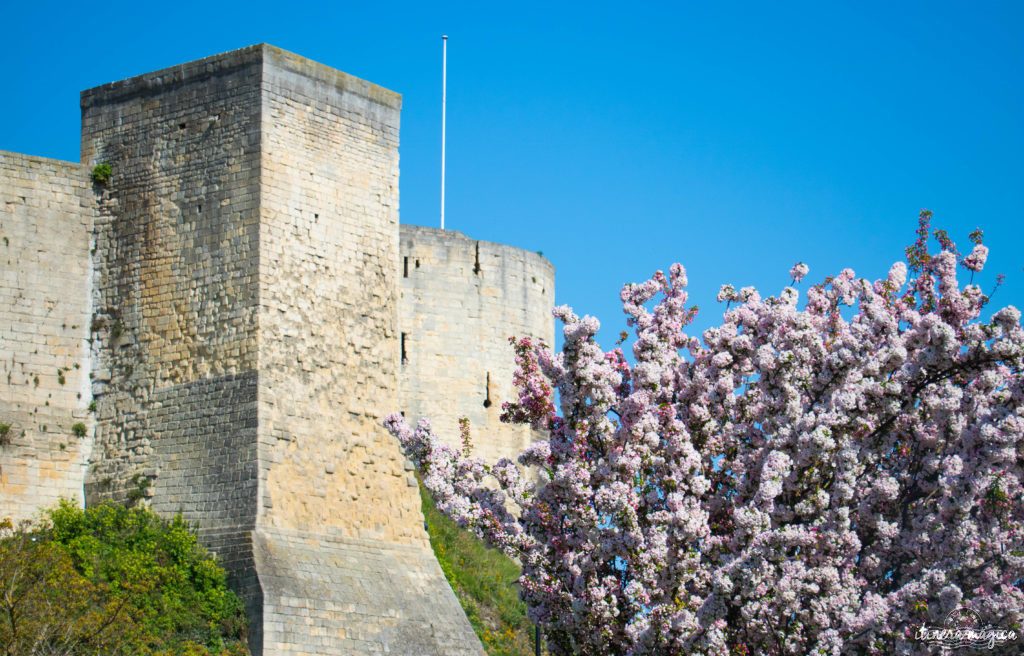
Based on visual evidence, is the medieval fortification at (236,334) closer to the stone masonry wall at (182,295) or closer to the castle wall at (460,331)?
the stone masonry wall at (182,295)

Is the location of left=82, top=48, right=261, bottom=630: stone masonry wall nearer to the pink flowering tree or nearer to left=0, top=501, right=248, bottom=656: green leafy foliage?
left=0, top=501, right=248, bottom=656: green leafy foliage

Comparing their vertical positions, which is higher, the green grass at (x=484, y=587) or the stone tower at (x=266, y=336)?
the stone tower at (x=266, y=336)

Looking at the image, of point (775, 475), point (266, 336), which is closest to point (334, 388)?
point (266, 336)

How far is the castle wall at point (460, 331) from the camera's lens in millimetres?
30922

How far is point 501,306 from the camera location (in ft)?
106

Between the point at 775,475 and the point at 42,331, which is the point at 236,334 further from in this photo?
the point at 775,475

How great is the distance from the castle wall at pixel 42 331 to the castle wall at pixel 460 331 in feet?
32.8

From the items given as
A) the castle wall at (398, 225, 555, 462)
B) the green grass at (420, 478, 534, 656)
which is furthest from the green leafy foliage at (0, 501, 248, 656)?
the castle wall at (398, 225, 555, 462)

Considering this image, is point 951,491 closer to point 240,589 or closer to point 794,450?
point 794,450

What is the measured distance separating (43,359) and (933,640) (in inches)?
500

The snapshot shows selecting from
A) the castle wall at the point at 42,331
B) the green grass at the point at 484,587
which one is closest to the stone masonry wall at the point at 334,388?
the castle wall at the point at 42,331

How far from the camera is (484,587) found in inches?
1011

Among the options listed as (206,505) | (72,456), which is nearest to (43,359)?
(72,456)

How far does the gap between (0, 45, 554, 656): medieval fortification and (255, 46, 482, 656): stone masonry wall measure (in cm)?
3
